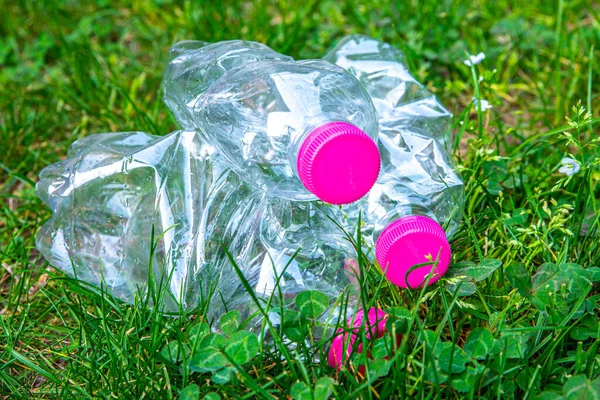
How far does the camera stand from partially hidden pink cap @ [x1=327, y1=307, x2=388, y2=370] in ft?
5.31

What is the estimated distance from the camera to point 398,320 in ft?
5.38

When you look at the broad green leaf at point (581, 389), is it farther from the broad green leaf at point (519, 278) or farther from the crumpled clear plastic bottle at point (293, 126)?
the crumpled clear plastic bottle at point (293, 126)

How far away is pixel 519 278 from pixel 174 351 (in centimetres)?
93

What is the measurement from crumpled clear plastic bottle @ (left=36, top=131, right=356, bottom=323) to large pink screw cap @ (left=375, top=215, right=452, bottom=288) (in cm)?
15

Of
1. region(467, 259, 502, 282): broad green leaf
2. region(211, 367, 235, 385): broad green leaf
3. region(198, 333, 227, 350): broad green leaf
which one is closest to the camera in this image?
region(211, 367, 235, 385): broad green leaf

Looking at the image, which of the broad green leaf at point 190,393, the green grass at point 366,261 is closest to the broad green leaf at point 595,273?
the green grass at point 366,261

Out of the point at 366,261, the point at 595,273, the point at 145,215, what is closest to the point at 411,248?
the point at 366,261

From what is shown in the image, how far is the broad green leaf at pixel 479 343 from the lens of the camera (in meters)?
1.59

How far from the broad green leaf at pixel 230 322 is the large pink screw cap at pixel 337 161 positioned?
41 cm

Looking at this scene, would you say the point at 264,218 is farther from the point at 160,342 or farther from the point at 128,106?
the point at 128,106

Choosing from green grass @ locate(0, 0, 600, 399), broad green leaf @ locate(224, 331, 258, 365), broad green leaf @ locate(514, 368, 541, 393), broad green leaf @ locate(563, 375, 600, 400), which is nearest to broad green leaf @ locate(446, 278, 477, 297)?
green grass @ locate(0, 0, 600, 399)

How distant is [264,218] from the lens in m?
1.93

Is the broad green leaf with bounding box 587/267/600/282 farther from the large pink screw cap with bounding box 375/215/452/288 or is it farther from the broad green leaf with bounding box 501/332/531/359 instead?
the large pink screw cap with bounding box 375/215/452/288

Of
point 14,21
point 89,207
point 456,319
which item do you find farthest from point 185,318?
point 14,21
